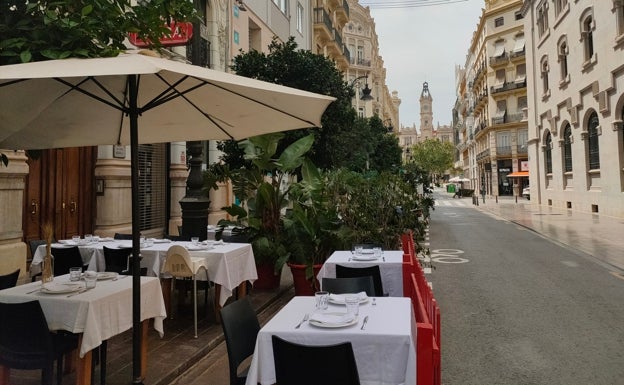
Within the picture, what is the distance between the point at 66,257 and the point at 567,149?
95.5ft

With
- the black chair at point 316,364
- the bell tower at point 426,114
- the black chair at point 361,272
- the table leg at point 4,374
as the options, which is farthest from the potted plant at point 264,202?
the bell tower at point 426,114

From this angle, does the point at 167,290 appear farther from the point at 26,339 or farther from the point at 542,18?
the point at 542,18

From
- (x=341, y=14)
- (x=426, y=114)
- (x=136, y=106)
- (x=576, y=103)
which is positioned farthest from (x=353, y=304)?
(x=426, y=114)

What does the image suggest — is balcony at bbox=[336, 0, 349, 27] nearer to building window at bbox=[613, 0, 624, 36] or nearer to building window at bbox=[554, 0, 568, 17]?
building window at bbox=[554, 0, 568, 17]

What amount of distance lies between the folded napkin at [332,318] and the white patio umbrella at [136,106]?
149 centimetres

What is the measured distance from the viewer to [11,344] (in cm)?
355

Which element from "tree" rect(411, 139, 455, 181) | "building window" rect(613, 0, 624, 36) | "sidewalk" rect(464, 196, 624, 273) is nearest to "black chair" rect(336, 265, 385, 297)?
"sidewalk" rect(464, 196, 624, 273)

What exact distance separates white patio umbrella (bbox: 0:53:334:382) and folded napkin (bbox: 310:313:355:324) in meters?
1.49

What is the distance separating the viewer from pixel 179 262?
5727 millimetres

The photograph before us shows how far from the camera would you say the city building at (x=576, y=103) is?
20172mm

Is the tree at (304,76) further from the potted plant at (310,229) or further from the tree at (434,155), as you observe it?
the tree at (434,155)

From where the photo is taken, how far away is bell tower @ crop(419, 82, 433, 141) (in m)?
165

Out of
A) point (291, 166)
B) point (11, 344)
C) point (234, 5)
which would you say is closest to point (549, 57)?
point (234, 5)

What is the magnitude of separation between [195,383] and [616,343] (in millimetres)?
5039
